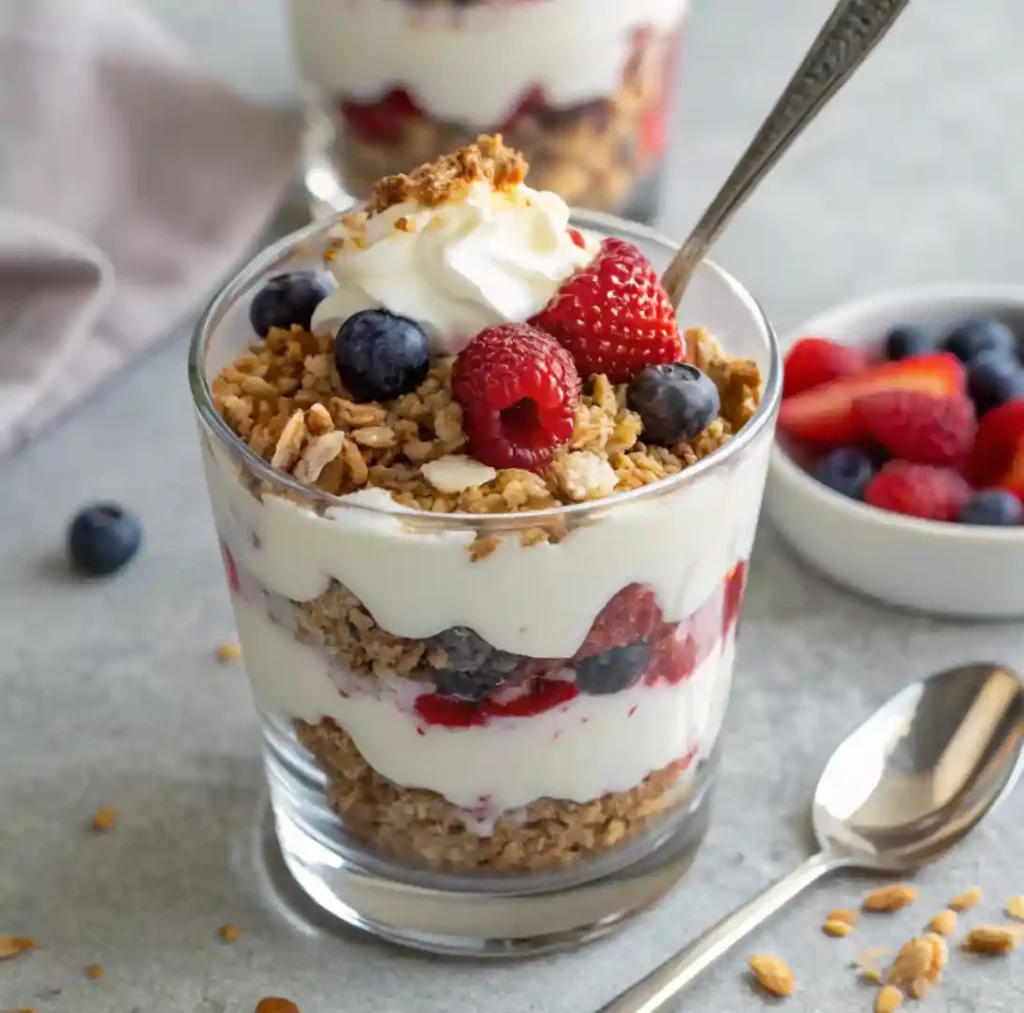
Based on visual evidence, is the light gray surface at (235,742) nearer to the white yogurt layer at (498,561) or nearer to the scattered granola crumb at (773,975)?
the scattered granola crumb at (773,975)

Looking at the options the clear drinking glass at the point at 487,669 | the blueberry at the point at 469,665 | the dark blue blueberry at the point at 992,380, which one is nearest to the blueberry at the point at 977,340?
the dark blue blueberry at the point at 992,380

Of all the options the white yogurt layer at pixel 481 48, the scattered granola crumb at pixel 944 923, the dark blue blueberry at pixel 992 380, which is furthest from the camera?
the white yogurt layer at pixel 481 48

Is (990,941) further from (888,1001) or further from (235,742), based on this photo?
(235,742)

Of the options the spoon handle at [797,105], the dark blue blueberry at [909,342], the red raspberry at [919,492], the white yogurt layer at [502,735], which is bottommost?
the red raspberry at [919,492]

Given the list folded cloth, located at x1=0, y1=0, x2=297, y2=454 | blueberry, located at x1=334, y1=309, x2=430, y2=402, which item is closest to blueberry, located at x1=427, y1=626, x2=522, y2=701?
blueberry, located at x1=334, y1=309, x2=430, y2=402

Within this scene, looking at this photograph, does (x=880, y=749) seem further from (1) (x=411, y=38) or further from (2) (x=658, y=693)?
(1) (x=411, y=38)

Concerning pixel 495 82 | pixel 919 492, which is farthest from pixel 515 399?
pixel 495 82
